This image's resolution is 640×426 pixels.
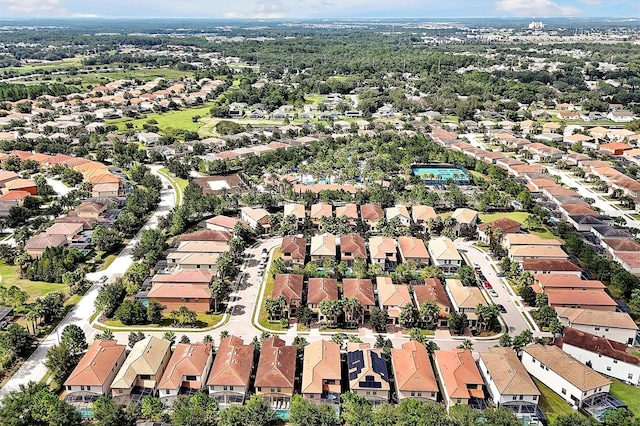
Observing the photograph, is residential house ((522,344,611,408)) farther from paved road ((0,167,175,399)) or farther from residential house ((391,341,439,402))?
paved road ((0,167,175,399))

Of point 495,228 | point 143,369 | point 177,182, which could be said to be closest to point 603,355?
point 495,228

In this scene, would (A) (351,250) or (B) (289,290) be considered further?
(A) (351,250)

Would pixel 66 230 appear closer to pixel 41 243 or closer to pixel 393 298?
pixel 41 243

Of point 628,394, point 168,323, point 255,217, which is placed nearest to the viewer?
point 628,394

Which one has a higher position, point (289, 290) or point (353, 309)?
point (289, 290)

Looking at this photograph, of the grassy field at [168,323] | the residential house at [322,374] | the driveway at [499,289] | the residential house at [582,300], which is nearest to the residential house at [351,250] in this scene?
the driveway at [499,289]

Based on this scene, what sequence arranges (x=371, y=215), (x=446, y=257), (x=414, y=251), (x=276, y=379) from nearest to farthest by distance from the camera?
(x=276, y=379), (x=446, y=257), (x=414, y=251), (x=371, y=215)

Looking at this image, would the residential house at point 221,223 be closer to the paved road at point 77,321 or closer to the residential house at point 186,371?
the paved road at point 77,321
